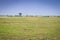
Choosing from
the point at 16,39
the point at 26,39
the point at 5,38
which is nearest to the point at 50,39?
the point at 26,39

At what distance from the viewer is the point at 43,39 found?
1041 cm

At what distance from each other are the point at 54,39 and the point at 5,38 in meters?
4.44

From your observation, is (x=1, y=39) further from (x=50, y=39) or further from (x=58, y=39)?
(x=58, y=39)

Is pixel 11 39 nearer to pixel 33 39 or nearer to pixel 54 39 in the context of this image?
pixel 33 39

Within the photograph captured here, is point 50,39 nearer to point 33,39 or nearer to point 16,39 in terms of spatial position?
point 33,39

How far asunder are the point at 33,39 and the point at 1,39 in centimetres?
282

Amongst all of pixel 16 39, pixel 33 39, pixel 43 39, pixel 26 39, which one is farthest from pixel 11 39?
pixel 43 39

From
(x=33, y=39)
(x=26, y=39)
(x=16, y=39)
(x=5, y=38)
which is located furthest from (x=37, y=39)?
(x=5, y=38)

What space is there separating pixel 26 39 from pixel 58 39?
293 cm

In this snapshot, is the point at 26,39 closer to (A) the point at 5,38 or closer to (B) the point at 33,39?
(B) the point at 33,39

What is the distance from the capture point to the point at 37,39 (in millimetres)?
10398

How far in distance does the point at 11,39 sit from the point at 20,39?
0.79 meters

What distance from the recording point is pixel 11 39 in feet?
33.3

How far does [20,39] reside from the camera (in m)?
10.2
